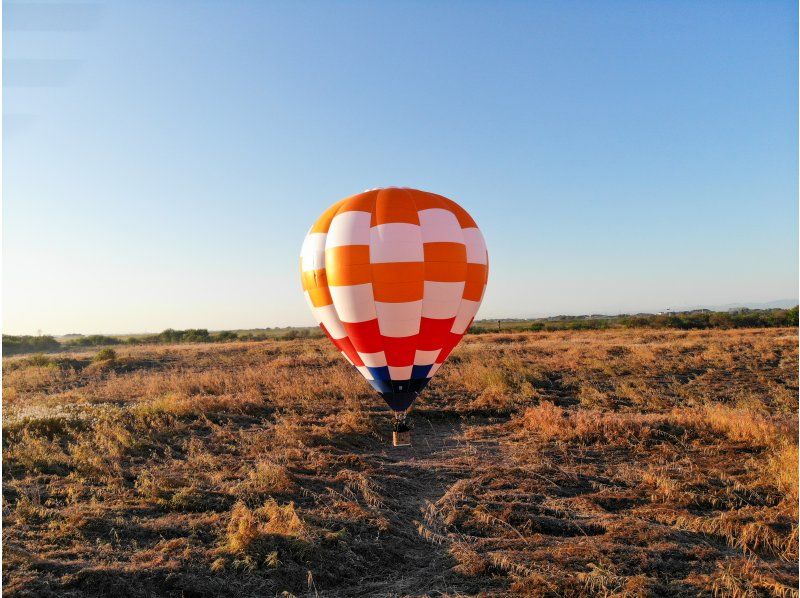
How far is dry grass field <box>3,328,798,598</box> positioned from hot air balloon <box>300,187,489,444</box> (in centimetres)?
191

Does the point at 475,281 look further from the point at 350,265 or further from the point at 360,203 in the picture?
the point at 360,203

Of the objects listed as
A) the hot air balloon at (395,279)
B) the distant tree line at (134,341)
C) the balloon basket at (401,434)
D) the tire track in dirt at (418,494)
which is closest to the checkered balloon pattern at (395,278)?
the hot air balloon at (395,279)

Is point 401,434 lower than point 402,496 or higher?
higher

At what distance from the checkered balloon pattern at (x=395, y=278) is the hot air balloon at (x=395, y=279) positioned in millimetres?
18

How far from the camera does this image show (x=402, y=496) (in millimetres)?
7230

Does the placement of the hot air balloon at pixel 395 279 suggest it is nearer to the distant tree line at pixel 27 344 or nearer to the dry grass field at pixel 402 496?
the dry grass field at pixel 402 496

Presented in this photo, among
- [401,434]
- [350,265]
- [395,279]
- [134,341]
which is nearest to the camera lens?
[395,279]

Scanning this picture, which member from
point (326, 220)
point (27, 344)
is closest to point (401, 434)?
point (326, 220)

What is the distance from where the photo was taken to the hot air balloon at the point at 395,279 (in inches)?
336

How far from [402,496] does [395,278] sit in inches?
143

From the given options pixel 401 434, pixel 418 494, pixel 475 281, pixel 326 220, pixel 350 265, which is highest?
pixel 326 220

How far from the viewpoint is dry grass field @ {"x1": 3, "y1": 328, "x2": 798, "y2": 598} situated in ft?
16.1

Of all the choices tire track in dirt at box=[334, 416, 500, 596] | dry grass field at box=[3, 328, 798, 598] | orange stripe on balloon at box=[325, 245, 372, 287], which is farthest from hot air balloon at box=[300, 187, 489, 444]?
dry grass field at box=[3, 328, 798, 598]

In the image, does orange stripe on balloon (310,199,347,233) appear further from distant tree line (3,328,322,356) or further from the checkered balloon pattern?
distant tree line (3,328,322,356)
